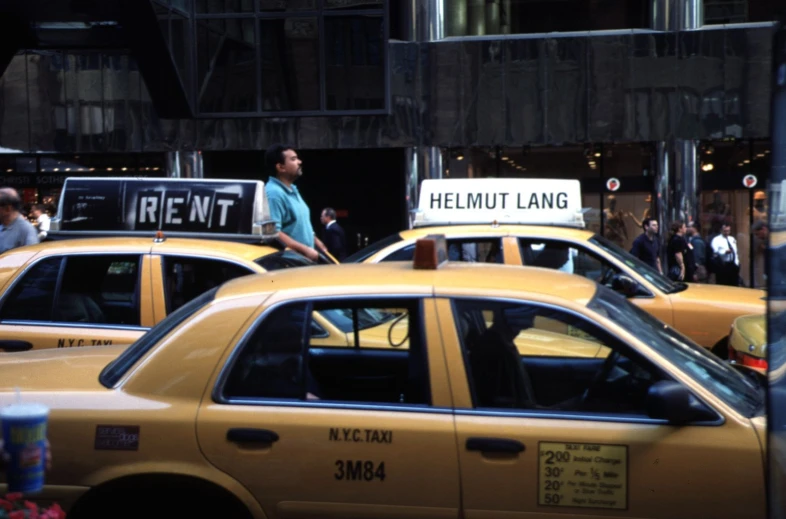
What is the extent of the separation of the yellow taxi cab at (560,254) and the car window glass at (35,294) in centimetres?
276

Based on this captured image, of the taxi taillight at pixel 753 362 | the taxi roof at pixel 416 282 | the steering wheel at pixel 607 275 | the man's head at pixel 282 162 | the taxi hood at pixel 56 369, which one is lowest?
the taxi taillight at pixel 753 362

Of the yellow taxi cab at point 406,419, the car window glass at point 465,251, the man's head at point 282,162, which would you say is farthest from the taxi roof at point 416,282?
the man's head at point 282,162

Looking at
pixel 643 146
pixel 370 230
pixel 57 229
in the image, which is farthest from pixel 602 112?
pixel 57 229

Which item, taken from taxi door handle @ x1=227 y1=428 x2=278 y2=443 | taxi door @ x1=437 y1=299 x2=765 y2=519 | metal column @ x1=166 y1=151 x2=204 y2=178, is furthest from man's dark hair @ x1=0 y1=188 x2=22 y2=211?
metal column @ x1=166 y1=151 x2=204 y2=178

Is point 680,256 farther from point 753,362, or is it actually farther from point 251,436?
point 251,436

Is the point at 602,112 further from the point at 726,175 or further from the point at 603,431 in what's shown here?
the point at 603,431

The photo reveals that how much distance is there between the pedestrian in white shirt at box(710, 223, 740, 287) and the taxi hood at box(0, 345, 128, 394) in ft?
51.8

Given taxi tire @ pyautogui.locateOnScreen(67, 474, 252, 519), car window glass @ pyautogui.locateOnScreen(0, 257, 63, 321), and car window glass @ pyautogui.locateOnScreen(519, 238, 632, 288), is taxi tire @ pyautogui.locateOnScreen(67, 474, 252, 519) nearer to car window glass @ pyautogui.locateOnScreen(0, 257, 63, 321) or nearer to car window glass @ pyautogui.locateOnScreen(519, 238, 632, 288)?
car window glass @ pyautogui.locateOnScreen(0, 257, 63, 321)

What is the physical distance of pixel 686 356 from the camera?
14.4 feet

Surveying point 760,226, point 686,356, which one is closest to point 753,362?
point 686,356

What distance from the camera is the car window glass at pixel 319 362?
423 cm

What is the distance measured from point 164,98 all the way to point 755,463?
1945 cm

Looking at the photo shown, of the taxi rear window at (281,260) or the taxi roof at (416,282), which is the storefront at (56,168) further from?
the taxi roof at (416,282)

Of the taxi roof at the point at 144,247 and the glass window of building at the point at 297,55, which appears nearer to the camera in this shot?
the taxi roof at the point at 144,247
